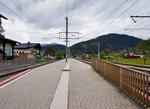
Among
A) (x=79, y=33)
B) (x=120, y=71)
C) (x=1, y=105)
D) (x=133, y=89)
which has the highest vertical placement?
(x=79, y=33)

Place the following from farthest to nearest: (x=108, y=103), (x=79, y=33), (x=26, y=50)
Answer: (x=26, y=50) < (x=79, y=33) < (x=108, y=103)

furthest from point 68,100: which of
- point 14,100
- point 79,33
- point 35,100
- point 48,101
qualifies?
point 79,33

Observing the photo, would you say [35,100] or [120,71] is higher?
[120,71]

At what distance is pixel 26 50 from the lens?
56.2 metres

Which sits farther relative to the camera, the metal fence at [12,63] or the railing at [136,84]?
the metal fence at [12,63]

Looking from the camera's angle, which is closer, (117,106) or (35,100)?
(117,106)

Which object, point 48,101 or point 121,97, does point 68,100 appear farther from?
point 121,97

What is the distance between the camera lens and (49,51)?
189 ft

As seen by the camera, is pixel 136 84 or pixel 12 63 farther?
pixel 12 63

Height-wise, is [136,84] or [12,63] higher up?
[136,84]

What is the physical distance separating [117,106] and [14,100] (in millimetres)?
3522

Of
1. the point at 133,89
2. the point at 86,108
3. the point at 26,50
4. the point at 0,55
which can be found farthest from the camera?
the point at 26,50

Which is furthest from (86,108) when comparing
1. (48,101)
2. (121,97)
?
(121,97)

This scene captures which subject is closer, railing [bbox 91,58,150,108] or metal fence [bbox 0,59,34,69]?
railing [bbox 91,58,150,108]
